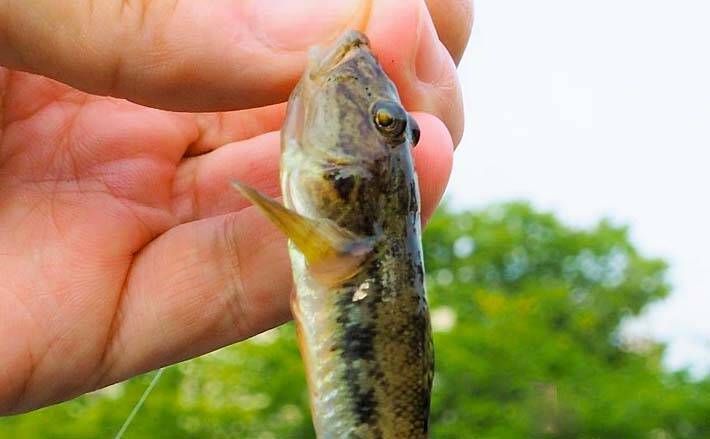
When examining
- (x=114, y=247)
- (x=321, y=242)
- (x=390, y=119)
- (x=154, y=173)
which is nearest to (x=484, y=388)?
(x=154, y=173)

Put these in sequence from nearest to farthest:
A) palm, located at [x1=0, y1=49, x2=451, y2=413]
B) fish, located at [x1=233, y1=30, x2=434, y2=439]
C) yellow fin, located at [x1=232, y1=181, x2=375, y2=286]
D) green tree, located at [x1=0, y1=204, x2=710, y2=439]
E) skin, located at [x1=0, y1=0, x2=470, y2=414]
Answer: yellow fin, located at [x1=232, y1=181, x2=375, y2=286], fish, located at [x1=233, y1=30, x2=434, y2=439], skin, located at [x1=0, y1=0, x2=470, y2=414], palm, located at [x1=0, y1=49, x2=451, y2=413], green tree, located at [x1=0, y1=204, x2=710, y2=439]

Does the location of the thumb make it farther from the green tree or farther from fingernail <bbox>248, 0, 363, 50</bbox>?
the green tree

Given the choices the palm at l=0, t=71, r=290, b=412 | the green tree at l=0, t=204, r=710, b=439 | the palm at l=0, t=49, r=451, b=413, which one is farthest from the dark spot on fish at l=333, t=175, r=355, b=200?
the green tree at l=0, t=204, r=710, b=439

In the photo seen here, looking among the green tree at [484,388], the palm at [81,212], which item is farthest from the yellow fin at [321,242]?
the green tree at [484,388]

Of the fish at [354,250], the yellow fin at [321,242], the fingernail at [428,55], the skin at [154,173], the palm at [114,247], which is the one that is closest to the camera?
the yellow fin at [321,242]

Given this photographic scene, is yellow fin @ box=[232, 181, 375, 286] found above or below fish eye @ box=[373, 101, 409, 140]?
below

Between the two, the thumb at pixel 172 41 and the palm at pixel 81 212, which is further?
the palm at pixel 81 212

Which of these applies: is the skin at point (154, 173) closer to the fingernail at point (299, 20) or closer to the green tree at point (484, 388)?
the fingernail at point (299, 20)

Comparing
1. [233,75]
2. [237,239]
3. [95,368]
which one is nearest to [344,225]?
[233,75]
